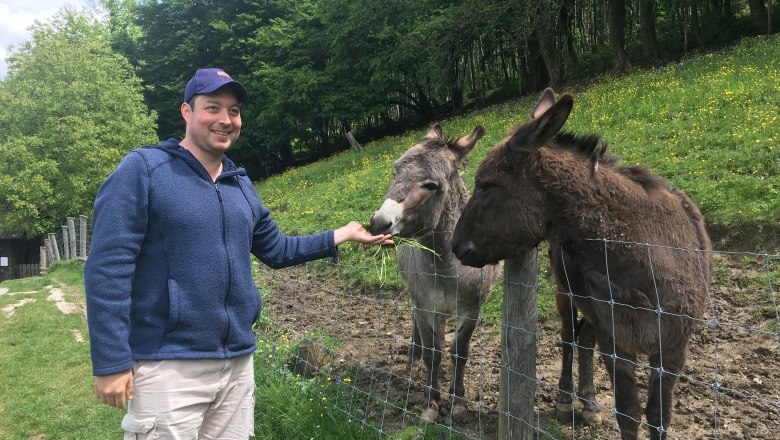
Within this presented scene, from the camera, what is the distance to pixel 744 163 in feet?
22.6

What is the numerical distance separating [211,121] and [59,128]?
2572 centimetres

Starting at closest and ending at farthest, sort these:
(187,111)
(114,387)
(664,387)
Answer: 1. (114,387)
2. (187,111)
3. (664,387)

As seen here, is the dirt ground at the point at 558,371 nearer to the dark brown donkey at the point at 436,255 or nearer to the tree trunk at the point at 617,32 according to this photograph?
the dark brown donkey at the point at 436,255

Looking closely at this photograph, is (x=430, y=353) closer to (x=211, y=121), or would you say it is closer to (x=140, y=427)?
(x=140, y=427)

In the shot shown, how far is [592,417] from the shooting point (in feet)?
12.5

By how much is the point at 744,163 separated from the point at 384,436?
618 cm

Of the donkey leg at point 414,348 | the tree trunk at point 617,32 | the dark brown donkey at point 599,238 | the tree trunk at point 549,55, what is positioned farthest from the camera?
the tree trunk at point 549,55

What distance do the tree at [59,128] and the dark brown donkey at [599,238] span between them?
953 inches

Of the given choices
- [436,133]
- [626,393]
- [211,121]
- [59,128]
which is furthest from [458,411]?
[59,128]

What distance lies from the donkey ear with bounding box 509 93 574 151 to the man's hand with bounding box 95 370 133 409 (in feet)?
6.84

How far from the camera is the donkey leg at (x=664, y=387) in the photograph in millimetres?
2828

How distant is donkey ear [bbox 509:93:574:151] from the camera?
2.49 m

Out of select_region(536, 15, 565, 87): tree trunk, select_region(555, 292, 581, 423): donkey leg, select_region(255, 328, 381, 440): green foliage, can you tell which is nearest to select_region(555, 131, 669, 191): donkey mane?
select_region(555, 292, 581, 423): donkey leg

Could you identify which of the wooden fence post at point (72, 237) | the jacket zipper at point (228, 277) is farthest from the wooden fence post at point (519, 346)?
the wooden fence post at point (72, 237)
